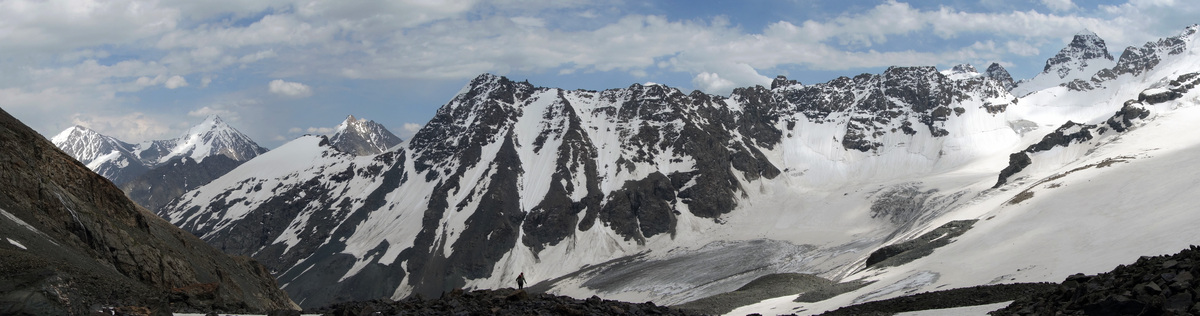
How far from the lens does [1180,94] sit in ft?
644

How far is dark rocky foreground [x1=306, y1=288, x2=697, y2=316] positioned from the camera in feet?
94.3

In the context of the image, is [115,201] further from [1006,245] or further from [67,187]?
[1006,245]

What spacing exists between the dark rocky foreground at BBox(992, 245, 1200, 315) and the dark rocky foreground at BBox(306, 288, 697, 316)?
46.9 ft

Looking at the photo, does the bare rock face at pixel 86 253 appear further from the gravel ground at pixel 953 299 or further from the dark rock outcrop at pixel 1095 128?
the dark rock outcrop at pixel 1095 128

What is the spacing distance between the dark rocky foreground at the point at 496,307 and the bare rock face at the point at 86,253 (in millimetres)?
6970

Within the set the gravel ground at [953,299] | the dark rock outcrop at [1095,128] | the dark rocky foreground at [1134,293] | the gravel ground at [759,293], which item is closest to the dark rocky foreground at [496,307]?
the dark rocky foreground at [1134,293]

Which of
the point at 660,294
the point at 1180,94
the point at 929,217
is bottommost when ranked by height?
the point at 660,294

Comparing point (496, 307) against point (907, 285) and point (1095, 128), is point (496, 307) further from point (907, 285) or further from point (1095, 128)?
point (1095, 128)

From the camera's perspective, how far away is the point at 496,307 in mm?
29422

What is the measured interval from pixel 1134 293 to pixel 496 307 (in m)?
22.3

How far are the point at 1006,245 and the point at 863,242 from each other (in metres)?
103

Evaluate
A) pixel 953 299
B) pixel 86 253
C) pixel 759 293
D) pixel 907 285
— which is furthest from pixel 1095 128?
pixel 86 253

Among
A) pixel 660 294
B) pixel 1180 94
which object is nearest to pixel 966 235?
pixel 660 294

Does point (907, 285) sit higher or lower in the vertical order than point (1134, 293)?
lower
